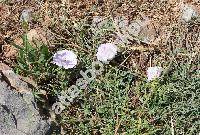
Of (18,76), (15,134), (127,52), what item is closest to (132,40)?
(127,52)

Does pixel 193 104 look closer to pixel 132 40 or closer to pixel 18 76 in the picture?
pixel 132 40

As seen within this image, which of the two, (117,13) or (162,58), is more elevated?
(117,13)

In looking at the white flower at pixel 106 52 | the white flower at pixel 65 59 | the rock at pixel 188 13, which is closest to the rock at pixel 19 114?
the white flower at pixel 65 59

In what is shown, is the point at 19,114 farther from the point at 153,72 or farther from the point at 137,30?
the point at 137,30

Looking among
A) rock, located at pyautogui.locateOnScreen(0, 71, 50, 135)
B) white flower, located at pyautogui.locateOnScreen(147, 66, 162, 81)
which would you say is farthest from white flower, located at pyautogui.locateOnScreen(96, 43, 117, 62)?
rock, located at pyautogui.locateOnScreen(0, 71, 50, 135)

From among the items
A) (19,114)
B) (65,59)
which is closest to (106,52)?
(65,59)

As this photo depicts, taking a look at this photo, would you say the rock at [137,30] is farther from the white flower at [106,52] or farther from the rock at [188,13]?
the rock at [188,13]
